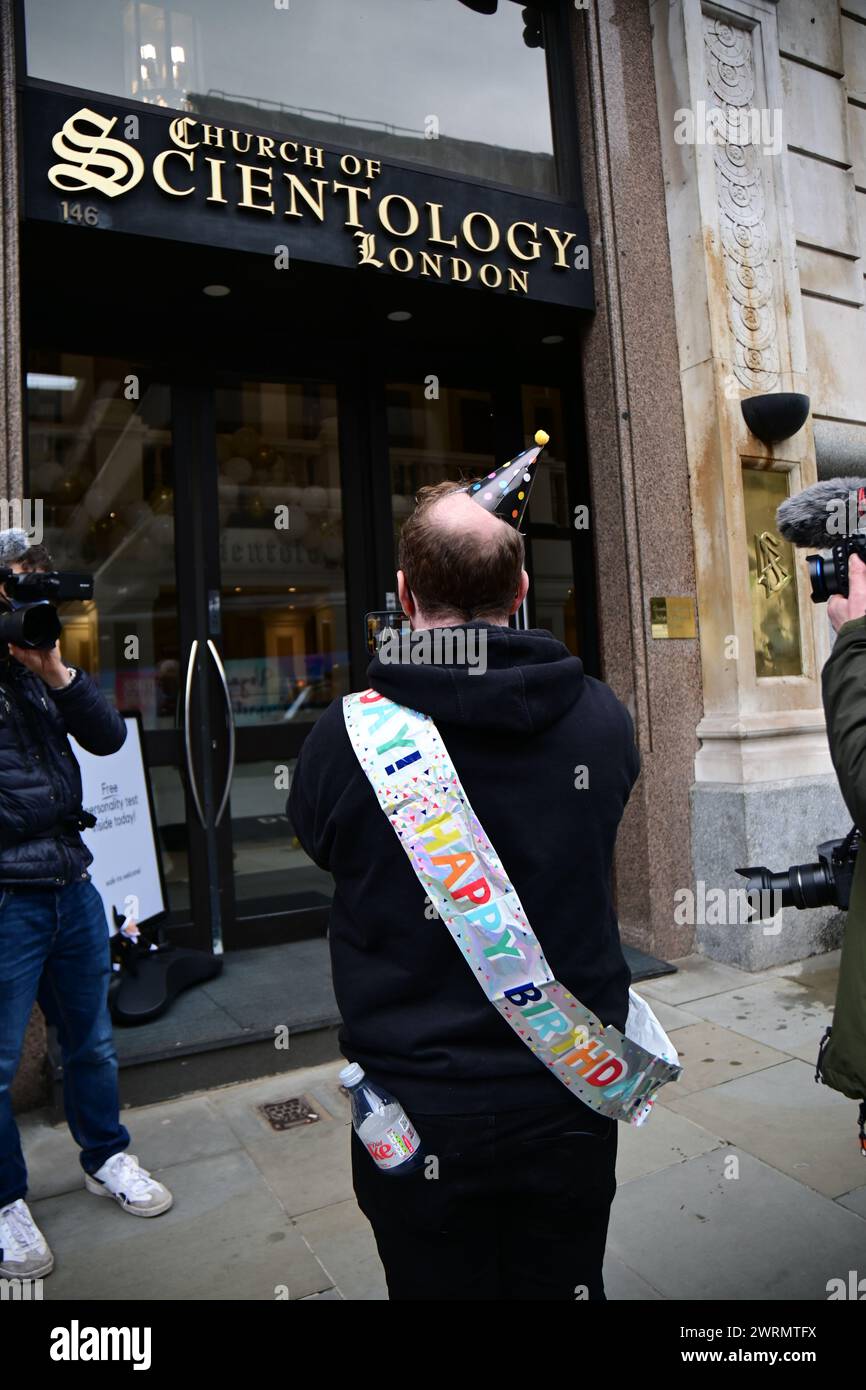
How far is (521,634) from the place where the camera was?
1.52m

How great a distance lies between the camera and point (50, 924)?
2.72 m

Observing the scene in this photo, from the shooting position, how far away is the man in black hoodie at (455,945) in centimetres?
142

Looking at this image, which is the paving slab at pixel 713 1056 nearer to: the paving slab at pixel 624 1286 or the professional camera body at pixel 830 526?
the paving slab at pixel 624 1286

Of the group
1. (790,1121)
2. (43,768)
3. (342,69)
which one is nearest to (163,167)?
(342,69)

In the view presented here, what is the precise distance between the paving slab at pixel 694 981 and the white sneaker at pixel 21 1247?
117 inches

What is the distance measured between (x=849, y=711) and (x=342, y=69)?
486 cm

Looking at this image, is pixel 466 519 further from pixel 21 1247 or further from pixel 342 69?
pixel 342 69

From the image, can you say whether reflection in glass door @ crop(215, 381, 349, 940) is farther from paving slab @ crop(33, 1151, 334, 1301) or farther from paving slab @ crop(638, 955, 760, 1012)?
paving slab @ crop(33, 1151, 334, 1301)

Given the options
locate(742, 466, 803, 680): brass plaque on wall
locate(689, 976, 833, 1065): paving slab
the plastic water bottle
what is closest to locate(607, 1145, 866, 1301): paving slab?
locate(689, 976, 833, 1065): paving slab

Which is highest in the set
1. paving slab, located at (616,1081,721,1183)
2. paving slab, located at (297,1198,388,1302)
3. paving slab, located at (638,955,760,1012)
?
paving slab, located at (638,955,760,1012)

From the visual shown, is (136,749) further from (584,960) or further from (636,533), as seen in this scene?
(584,960)

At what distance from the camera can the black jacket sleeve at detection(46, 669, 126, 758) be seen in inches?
109

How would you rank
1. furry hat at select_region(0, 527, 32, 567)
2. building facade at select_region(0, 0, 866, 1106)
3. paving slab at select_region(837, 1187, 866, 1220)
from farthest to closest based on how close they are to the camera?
1. building facade at select_region(0, 0, 866, 1106)
2. paving slab at select_region(837, 1187, 866, 1220)
3. furry hat at select_region(0, 527, 32, 567)

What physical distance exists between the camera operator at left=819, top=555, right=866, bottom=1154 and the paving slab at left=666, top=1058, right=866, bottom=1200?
1.24 m
